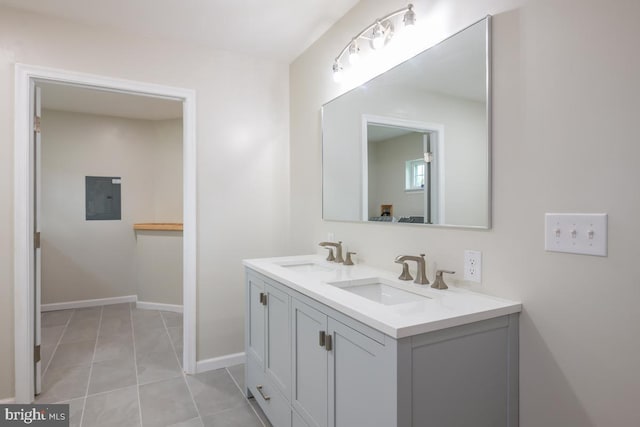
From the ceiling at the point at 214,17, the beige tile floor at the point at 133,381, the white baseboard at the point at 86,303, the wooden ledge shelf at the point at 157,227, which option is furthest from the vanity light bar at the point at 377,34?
the white baseboard at the point at 86,303

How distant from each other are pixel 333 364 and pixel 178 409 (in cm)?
140

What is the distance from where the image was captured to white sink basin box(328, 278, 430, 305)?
162 cm

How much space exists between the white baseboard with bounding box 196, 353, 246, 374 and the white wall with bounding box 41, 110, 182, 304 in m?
1.70

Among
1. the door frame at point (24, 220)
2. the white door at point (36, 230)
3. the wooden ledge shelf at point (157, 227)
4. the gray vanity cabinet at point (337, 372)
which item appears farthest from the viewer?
the wooden ledge shelf at point (157, 227)

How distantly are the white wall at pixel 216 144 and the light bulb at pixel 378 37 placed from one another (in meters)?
1.37

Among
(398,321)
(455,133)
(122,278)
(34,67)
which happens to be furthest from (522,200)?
(122,278)

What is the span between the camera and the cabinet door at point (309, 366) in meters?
1.42

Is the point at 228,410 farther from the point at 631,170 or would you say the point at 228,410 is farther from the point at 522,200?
the point at 631,170

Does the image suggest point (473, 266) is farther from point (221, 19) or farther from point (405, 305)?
point (221, 19)

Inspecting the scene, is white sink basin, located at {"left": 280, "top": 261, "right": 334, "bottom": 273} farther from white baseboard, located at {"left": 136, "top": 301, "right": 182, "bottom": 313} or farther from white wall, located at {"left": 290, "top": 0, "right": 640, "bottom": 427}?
white baseboard, located at {"left": 136, "top": 301, "right": 182, "bottom": 313}

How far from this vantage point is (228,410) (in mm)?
2168

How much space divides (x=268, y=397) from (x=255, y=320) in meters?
0.44

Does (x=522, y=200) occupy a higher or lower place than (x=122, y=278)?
higher

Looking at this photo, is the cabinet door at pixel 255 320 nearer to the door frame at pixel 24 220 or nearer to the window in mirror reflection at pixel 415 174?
the window in mirror reflection at pixel 415 174
